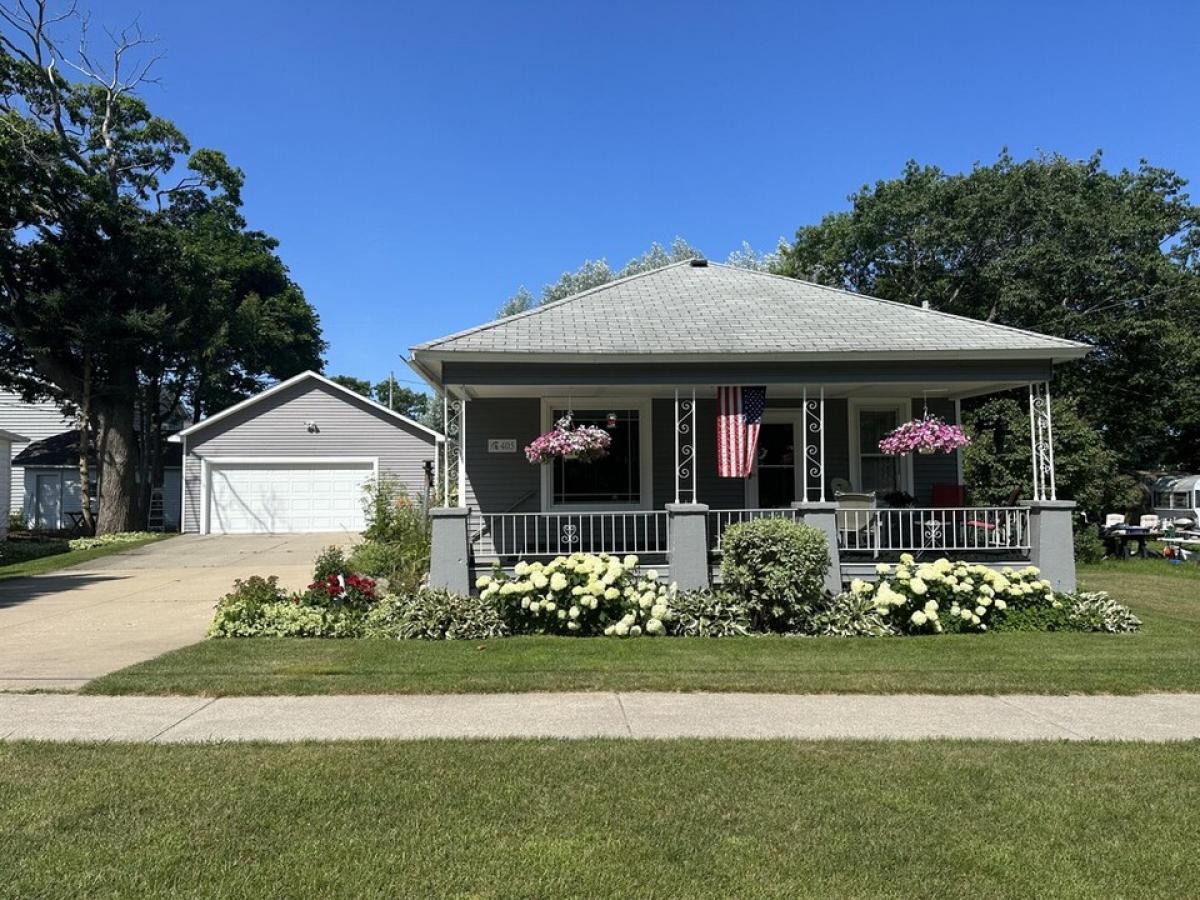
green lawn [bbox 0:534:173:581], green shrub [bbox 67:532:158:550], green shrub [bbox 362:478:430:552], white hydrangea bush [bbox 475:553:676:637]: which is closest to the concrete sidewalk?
white hydrangea bush [bbox 475:553:676:637]

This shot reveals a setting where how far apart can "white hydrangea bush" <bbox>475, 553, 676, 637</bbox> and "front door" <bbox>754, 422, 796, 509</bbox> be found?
4238 mm

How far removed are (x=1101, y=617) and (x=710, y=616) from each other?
4.48 m

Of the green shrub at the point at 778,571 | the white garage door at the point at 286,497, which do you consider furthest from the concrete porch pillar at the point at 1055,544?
the white garage door at the point at 286,497

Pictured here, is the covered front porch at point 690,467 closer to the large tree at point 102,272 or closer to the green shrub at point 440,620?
the green shrub at point 440,620

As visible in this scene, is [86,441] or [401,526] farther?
[86,441]

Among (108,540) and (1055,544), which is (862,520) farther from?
(108,540)

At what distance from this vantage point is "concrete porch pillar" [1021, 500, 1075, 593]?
9.80 m

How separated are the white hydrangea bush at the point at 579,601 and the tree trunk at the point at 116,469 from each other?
1992cm

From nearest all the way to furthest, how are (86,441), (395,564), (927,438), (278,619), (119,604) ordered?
1. (278,619)
2. (927,438)
3. (119,604)
4. (395,564)
5. (86,441)

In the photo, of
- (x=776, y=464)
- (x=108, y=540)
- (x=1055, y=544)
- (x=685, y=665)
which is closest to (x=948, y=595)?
(x=1055, y=544)

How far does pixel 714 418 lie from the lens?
12.3 m

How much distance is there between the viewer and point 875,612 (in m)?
8.69

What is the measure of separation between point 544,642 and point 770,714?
10.1 ft

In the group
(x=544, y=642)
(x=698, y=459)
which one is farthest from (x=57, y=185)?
(x=544, y=642)
